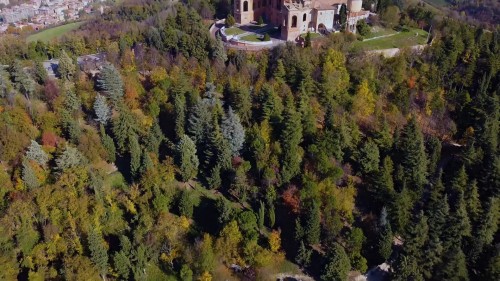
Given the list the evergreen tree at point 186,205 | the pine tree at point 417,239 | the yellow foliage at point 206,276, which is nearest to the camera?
the yellow foliage at point 206,276

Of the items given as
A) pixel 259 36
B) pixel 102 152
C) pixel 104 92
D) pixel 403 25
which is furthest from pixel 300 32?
pixel 102 152

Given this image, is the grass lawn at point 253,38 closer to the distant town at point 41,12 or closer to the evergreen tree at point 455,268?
the evergreen tree at point 455,268

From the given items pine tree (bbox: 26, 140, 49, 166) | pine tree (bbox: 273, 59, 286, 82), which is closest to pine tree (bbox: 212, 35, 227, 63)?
pine tree (bbox: 273, 59, 286, 82)

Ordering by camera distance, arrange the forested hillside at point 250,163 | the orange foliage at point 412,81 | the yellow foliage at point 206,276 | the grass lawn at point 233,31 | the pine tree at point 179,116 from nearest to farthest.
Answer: the yellow foliage at point 206,276, the forested hillside at point 250,163, the pine tree at point 179,116, the orange foliage at point 412,81, the grass lawn at point 233,31

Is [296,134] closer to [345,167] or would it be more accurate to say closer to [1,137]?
[345,167]

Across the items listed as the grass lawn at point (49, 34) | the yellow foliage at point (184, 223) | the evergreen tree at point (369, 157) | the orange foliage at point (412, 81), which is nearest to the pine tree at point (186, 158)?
the yellow foliage at point (184, 223)

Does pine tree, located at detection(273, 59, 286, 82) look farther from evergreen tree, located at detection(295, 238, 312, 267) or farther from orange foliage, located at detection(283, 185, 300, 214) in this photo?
evergreen tree, located at detection(295, 238, 312, 267)
